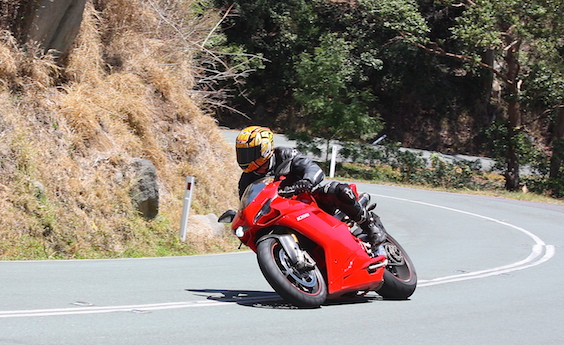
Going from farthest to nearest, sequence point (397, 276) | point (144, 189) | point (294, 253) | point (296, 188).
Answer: point (144, 189), point (397, 276), point (296, 188), point (294, 253)

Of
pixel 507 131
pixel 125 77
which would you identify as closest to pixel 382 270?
pixel 125 77

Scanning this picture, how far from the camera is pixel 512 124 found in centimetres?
3391

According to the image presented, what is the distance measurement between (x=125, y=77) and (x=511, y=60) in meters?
21.8

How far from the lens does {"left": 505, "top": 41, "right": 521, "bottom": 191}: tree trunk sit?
32781mm

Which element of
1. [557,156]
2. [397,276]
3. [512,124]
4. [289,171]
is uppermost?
[512,124]

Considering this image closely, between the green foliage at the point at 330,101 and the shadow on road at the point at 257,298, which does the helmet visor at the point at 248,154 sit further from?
the green foliage at the point at 330,101

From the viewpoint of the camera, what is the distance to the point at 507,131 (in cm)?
3372

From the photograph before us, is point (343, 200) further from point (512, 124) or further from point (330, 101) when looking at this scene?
point (512, 124)

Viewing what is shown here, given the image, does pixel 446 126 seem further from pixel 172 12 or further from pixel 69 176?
pixel 69 176

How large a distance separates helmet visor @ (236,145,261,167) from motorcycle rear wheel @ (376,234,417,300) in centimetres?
189

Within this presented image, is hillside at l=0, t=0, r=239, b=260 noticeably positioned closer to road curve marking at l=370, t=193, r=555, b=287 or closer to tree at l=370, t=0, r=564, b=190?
road curve marking at l=370, t=193, r=555, b=287

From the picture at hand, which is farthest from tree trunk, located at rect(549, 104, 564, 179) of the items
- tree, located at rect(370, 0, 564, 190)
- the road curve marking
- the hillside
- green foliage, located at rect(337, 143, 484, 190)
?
the hillside

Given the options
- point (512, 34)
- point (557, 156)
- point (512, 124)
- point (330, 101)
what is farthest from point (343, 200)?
point (512, 124)

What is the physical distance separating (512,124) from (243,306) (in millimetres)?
29198
